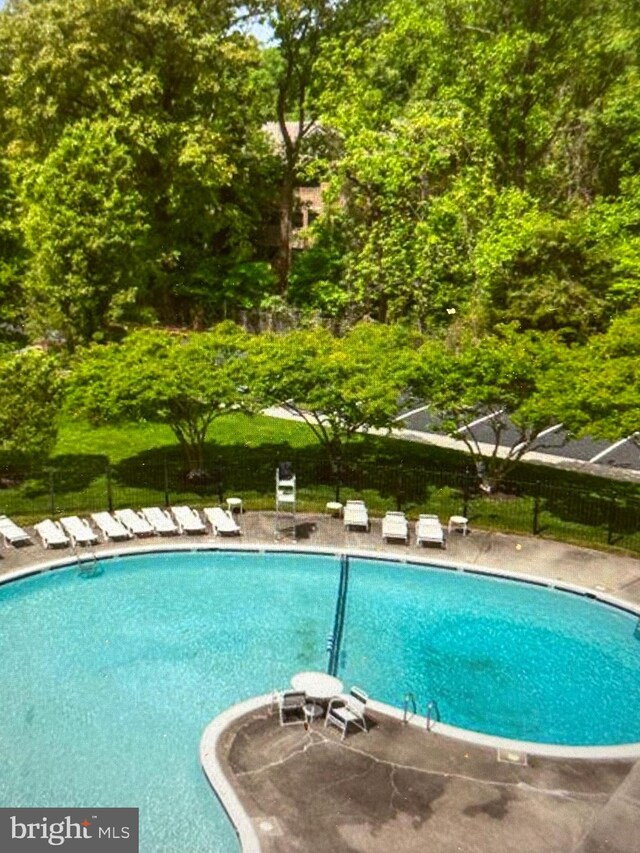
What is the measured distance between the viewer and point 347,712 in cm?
1541

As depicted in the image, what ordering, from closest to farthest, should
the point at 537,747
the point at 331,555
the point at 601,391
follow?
1. the point at 537,747
2. the point at 601,391
3. the point at 331,555

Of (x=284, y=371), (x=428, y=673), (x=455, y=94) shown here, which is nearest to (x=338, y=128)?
(x=455, y=94)

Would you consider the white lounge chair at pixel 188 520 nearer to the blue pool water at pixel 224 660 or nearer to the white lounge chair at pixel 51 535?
the blue pool water at pixel 224 660

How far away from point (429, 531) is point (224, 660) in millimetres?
8933

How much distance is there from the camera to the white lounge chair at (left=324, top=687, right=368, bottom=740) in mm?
15305

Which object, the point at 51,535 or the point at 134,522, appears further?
the point at 134,522

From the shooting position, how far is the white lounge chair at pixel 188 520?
25.1 meters

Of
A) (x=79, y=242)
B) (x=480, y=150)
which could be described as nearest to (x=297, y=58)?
(x=480, y=150)

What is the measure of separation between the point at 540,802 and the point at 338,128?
4262cm

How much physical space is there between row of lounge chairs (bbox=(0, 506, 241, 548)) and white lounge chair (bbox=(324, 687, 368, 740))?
1001 cm

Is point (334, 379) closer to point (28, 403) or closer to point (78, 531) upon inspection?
point (78, 531)

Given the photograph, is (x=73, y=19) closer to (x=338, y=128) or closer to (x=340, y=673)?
(x=338, y=128)

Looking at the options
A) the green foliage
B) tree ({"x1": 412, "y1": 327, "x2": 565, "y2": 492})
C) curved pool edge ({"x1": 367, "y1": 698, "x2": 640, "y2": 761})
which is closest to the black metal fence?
tree ({"x1": 412, "y1": 327, "x2": 565, "y2": 492})

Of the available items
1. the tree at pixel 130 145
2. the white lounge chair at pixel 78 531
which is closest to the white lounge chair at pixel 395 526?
the white lounge chair at pixel 78 531
